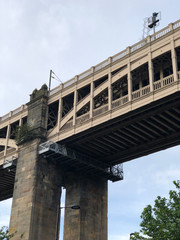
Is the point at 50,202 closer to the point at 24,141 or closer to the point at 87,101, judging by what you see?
the point at 24,141

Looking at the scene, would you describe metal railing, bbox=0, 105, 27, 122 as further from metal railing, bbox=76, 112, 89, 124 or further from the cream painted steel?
metal railing, bbox=76, 112, 89, 124

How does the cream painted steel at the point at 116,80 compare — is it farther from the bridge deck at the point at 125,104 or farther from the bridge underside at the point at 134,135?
the bridge underside at the point at 134,135

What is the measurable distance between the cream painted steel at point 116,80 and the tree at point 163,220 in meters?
9.55

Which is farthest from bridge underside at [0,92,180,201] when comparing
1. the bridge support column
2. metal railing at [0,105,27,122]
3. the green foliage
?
metal railing at [0,105,27,122]

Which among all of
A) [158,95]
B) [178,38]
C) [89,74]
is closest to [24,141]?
[89,74]

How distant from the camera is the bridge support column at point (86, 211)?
48.7 metres

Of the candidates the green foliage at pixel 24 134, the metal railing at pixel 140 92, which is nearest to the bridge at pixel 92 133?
the metal railing at pixel 140 92

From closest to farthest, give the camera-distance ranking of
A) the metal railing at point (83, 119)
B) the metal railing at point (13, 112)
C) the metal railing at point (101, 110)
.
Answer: the metal railing at point (101, 110) < the metal railing at point (83, 119) < the metal railing at point (13, 112)

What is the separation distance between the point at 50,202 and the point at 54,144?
6.46 metres

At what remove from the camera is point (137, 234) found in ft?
108

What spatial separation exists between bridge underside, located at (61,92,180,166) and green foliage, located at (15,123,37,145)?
4.62 m

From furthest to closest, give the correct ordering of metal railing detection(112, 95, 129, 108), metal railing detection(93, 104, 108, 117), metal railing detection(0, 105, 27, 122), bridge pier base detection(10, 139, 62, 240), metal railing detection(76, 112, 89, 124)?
metal railing detection(0, 105, 27, 122) < metal railing detection(76, 112, 89, 124) < bridge pier base detection(10, 139, 62, 240) < metal railing detection(93, 104, 108, 117) < metal railing detection(112, 95, 129, 108)

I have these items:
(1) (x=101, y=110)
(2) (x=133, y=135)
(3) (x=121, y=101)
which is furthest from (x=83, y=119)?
(2) (x=133, y=135)

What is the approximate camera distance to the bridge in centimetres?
3969
